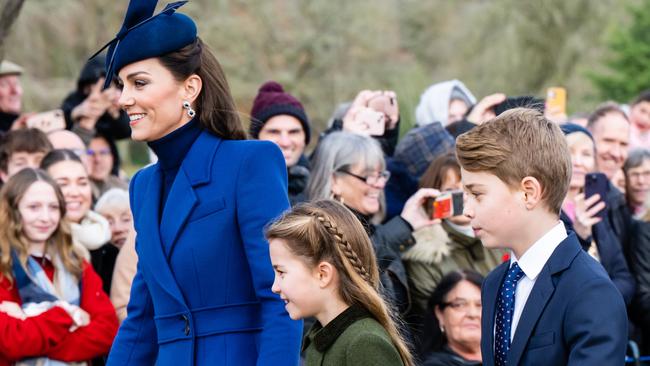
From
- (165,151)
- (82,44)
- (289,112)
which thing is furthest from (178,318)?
(82,44)

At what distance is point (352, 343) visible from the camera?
2986mm

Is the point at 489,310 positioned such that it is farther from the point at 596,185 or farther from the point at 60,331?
the point at 596,185

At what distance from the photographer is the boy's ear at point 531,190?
114 inches

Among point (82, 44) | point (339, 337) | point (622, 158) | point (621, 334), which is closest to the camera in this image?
point (621, 334)

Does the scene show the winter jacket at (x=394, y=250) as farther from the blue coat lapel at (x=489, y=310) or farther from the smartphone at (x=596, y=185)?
the blue coat lapel at (x=489, y=310)

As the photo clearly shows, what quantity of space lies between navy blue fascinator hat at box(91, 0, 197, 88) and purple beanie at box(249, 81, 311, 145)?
2755mm

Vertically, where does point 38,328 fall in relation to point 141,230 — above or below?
below

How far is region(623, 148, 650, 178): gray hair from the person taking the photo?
7260mm

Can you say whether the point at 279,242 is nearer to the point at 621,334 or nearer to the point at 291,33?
the point at 621,334

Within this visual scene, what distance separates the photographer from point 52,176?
6.00 meters

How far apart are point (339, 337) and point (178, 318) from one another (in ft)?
1.68

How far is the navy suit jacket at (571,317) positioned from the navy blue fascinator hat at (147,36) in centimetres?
131

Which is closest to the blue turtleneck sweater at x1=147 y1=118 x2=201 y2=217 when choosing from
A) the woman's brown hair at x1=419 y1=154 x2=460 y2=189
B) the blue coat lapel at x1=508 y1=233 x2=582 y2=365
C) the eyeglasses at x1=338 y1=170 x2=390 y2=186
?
the blue coat lapel at x1=508 y1=233 x2=582 y2=365

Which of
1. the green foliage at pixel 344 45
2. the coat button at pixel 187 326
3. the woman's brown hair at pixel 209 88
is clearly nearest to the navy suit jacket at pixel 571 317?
the coat button at pixel 187 326
